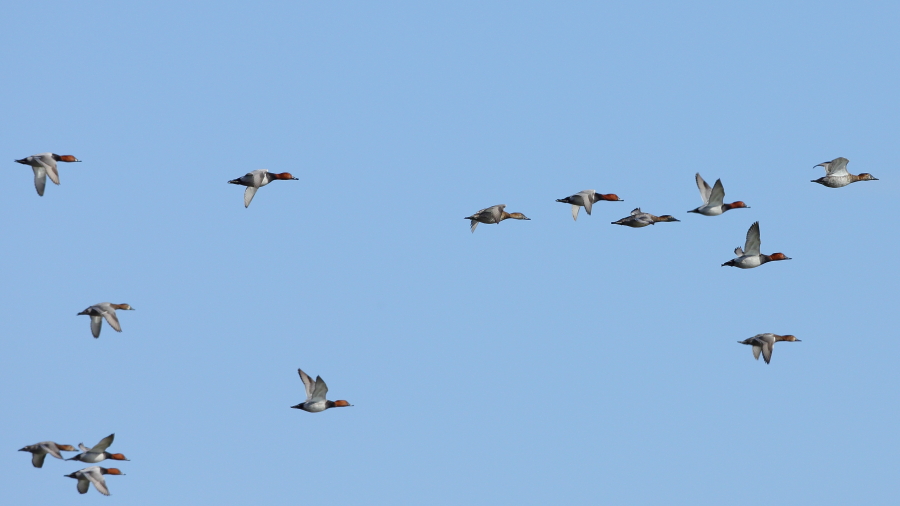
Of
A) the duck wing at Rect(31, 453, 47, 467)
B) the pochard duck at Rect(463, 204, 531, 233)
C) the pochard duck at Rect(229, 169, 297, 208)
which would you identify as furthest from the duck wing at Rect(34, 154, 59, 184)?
the pochard duck at Rect(463, 204, 531, 233)

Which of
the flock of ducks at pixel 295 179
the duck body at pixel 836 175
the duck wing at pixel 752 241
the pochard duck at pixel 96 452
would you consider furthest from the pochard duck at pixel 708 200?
the pochard duck at pixel 96 452

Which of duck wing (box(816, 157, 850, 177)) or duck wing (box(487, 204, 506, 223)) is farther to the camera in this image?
duck wing (box(487, 204, 506, 223))

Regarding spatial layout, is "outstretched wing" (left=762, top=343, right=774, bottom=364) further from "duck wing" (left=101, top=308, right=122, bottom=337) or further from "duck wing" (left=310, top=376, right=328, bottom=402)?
"duck wing" (left=101, top=308, right=122, bottom=337)

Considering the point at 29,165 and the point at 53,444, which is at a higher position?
the point at 29,165

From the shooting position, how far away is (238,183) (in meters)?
39.8

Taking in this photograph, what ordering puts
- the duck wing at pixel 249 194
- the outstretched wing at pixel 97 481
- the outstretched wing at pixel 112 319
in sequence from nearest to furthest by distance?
the outstretched wing at pixel 97 481 < the outstretched wing at pixel 112 319 < the duck wing at pixel 249 194

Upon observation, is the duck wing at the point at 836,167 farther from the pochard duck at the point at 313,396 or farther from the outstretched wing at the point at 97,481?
the outstretched wing at the point at 97,481

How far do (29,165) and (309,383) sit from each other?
12366 millimetres

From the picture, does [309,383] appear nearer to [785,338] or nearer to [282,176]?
[282,176]

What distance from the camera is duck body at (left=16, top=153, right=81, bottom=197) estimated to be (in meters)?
38.6

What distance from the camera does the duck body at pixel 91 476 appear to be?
36.6 metres

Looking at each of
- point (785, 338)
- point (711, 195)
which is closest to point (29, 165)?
point (711, 195)

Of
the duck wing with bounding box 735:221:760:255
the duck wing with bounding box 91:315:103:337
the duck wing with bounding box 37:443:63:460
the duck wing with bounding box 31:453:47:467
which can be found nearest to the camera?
the duck wing with bounding box 37:443:63:460

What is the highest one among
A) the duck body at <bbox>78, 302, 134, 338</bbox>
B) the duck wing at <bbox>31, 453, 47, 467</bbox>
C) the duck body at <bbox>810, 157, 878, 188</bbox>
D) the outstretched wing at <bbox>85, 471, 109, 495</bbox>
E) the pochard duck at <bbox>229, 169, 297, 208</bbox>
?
the duck body at <bbox>810, 157, 878, 188</bbox>
